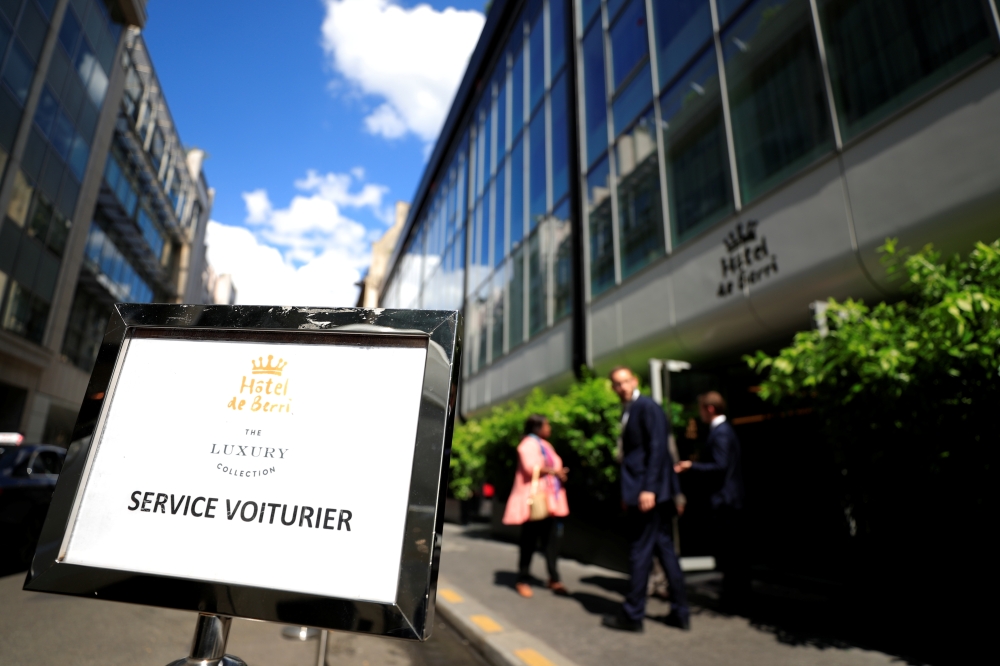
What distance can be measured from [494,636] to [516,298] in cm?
1143

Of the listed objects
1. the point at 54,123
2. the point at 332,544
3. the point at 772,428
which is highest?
the point at 54,123

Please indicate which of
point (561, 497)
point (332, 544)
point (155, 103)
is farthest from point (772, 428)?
point (155, 103)

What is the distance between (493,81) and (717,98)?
1316 centimetres

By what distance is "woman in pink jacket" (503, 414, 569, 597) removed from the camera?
217 inches

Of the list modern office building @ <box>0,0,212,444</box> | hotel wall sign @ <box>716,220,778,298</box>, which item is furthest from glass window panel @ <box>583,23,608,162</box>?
modern office building @ <box>0,0,212,444</box>

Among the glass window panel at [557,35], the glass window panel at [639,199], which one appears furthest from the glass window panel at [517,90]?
the glass window panel at [639,199]

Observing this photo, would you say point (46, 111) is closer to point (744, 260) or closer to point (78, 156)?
point (78, 156)

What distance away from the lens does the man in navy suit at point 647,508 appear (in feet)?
13.3

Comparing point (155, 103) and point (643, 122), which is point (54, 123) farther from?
point (643, 122)

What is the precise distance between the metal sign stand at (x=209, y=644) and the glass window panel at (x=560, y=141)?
12.0 m

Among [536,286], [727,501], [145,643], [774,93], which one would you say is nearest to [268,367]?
[145,643]

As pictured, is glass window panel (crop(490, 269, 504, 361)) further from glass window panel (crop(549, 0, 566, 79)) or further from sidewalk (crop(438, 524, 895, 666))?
sidewalk (crop(438, 524, 895, 666))

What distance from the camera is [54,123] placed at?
18094 millimetres

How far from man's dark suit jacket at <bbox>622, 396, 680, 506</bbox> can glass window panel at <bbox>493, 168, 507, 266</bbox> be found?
12058 millimetres
